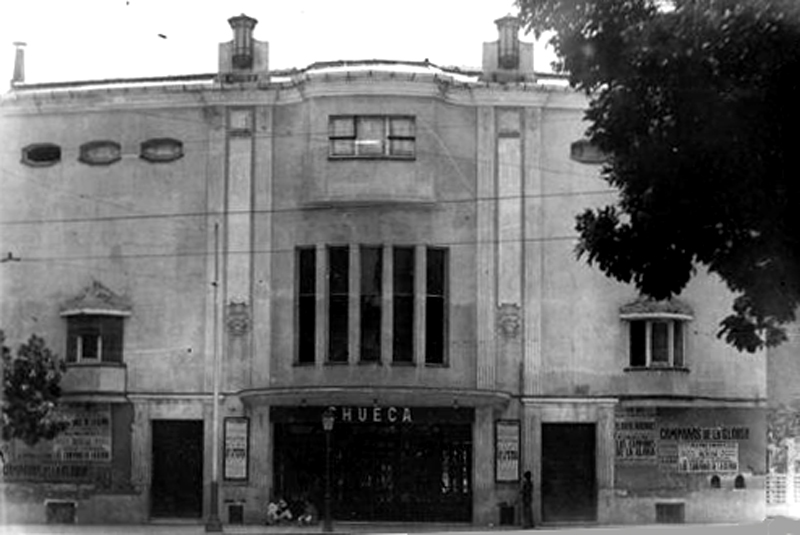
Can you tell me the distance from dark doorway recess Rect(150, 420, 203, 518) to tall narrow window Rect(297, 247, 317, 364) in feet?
2.22

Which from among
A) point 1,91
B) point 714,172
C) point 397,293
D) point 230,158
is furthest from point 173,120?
point 714,172

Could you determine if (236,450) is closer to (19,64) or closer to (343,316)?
(343,316)

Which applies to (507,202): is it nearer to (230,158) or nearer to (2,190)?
(230,158)

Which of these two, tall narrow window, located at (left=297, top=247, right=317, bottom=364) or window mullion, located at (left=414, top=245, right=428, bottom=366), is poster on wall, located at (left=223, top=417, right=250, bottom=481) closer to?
tall narrow window, located at (left=297, top=247, right=317, bottom=364)

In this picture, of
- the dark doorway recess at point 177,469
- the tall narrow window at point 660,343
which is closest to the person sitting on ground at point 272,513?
the dark doorway recess at point 177,469

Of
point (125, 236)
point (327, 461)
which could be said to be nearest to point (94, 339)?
point (125, 236)

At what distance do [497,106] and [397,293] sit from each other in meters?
1.16

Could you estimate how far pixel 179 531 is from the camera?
6219 millimetres

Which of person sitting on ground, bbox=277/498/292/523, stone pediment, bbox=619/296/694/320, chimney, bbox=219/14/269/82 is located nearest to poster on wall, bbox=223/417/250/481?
person sitting on ground, bbox=277/498/292/523

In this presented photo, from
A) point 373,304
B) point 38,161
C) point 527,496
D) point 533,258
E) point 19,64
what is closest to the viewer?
point 19,64

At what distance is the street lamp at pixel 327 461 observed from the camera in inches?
248

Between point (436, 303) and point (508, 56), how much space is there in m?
1.43

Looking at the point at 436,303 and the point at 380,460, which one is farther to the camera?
the point at 436,303

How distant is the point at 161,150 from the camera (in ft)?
22.2
